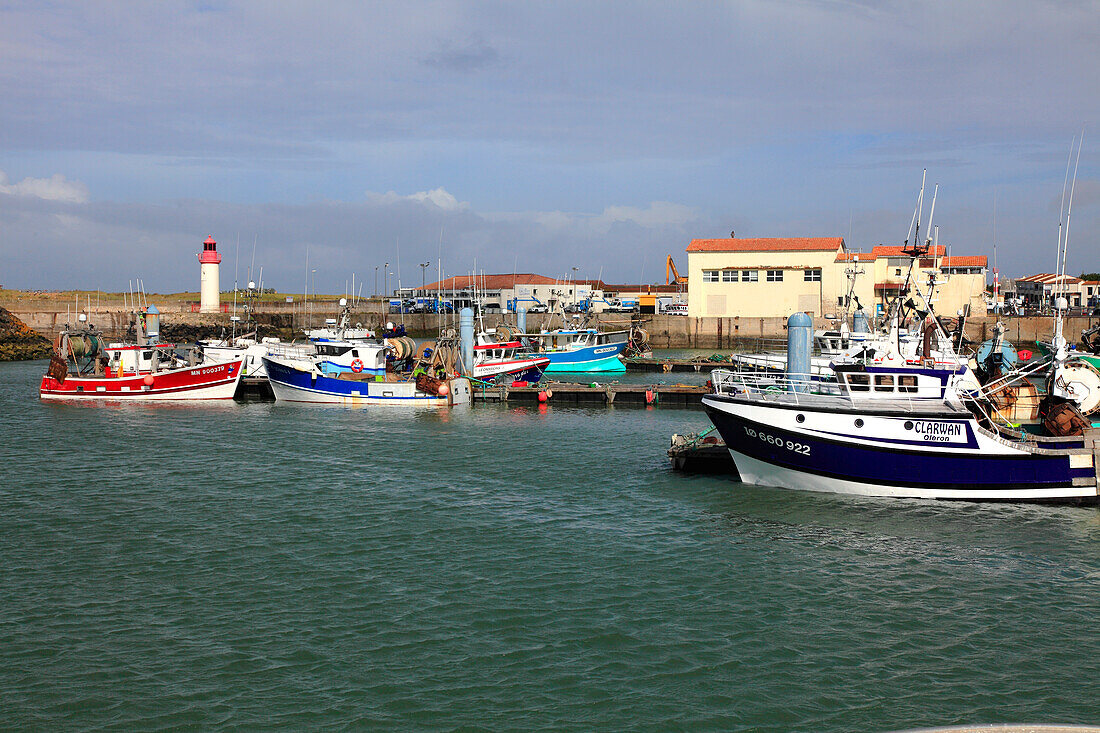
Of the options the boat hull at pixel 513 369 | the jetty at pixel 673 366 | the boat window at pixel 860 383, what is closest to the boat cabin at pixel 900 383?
the boat window at pixel 860 383

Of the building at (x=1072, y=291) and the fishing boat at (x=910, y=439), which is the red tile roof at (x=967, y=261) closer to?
the building at (x=1072, y=291)

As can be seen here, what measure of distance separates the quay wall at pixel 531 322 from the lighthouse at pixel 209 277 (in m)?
1.60

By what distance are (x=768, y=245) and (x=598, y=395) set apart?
4555 cm

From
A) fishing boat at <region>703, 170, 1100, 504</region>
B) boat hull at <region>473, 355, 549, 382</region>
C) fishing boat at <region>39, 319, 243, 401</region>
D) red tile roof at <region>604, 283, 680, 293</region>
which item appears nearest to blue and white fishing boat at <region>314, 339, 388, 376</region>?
fishing boat at <region>39, 319, 243, 401</region>

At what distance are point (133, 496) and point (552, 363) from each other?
38490 millimetres

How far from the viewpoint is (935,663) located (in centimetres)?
1283

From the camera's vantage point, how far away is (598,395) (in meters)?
41.6

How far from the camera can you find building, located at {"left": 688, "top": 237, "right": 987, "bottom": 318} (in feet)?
262

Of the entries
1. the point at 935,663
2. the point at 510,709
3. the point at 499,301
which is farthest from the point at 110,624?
the point at 499,301

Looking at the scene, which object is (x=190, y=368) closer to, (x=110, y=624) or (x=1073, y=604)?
(x=110, y=624)

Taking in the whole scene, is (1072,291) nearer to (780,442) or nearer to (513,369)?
(513,369)

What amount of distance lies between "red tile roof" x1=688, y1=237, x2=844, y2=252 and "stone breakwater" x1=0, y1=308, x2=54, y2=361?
185ft

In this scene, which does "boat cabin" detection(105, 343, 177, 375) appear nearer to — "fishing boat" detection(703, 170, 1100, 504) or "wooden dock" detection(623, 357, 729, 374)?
"wooden dock" detection(623, 357, 729, 374)

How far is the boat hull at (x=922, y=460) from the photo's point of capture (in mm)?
20641
